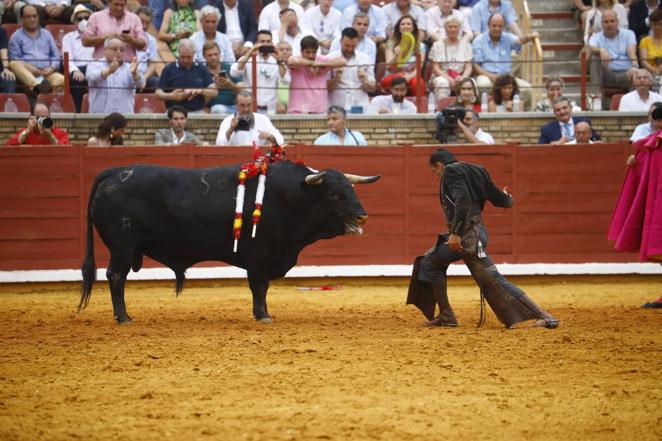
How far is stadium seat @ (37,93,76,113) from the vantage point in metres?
14.3

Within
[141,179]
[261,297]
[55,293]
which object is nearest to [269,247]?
[261,297]

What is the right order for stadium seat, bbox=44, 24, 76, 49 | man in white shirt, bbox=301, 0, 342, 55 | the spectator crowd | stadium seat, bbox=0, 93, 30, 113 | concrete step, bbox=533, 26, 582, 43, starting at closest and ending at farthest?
stadium seat, bbox=0, 93, 30, 113
the spectator crowd
stadium seat, bbox=44, 24, 76, 49
man in white shirt, bbox=301, 0, 342, 55
concrete step, bbox=533, 26, 582, 43

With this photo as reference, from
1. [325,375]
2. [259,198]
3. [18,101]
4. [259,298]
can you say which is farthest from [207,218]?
[18,101]

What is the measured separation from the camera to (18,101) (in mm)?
14367

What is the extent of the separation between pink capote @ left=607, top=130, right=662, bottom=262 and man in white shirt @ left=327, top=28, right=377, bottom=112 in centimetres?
450

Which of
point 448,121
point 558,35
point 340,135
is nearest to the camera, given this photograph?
point 340,135

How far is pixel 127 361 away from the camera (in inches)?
315

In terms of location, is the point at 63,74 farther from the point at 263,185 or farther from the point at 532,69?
the point at 532,69

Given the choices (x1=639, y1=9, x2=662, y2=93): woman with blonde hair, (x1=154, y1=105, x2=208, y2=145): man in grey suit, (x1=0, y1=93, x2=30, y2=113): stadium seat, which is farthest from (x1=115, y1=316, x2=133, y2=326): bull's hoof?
(x1=639, y1=9, x2=662, y2=93): woman with blonde hair

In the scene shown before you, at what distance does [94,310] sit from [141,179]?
188 cm

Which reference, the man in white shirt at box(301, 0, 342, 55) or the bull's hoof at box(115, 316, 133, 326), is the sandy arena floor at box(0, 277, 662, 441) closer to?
the bull's hoof at box(115, 316, 133, 326)

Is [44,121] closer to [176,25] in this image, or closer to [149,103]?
[149,103]

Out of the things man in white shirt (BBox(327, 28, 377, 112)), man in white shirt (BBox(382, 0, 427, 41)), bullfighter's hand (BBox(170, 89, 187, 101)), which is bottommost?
bullfighter's hand (BBox(170, 89, 187, 101))

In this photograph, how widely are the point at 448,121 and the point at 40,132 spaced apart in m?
4.92
